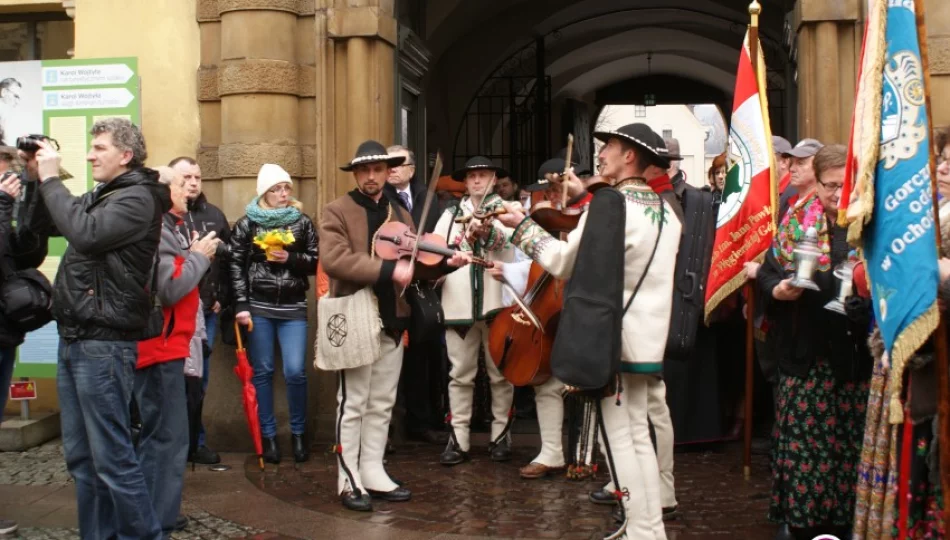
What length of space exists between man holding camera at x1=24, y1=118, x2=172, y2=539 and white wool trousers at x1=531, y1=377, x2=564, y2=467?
2827mm

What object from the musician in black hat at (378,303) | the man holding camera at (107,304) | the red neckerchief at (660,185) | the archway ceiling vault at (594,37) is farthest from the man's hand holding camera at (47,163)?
the archway ceiling vault at (594,37)

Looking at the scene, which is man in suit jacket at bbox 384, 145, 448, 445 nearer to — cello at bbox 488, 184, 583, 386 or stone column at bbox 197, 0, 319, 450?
stone column at bbox 197, 0, 319, 450

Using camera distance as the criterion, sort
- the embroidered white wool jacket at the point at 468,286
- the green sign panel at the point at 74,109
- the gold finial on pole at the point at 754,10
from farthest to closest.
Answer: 1. the green sign panel at the point at 74,109
2. the embroidered white wool jacket at the point at 468,286
3. the gold finial on pole at the point at 754,10

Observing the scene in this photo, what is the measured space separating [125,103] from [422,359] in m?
2.73

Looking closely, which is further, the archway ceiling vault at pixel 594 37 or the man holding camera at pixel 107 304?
the archway ceiling vault at pixel 594 37

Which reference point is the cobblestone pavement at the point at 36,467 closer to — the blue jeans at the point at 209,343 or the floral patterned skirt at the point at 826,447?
the blue jeans at the point at 209,343

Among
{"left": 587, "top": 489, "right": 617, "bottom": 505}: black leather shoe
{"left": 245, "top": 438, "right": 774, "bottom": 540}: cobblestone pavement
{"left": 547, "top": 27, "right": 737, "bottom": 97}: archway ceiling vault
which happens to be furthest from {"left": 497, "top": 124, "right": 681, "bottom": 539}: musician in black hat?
{"left": 547, "top": 27, "right": 737, "bottom": 97}: archway ceiling vault

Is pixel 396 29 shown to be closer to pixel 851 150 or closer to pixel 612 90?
pixel 851 150

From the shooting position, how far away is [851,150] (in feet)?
15.0

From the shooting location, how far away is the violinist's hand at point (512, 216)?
511 centimetres

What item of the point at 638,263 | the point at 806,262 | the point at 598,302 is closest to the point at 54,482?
the point at 598,302

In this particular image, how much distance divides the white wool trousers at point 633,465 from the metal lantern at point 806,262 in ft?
2.64

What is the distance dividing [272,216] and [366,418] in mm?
1585

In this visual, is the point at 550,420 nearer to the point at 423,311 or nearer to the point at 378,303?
the point at 423,311
